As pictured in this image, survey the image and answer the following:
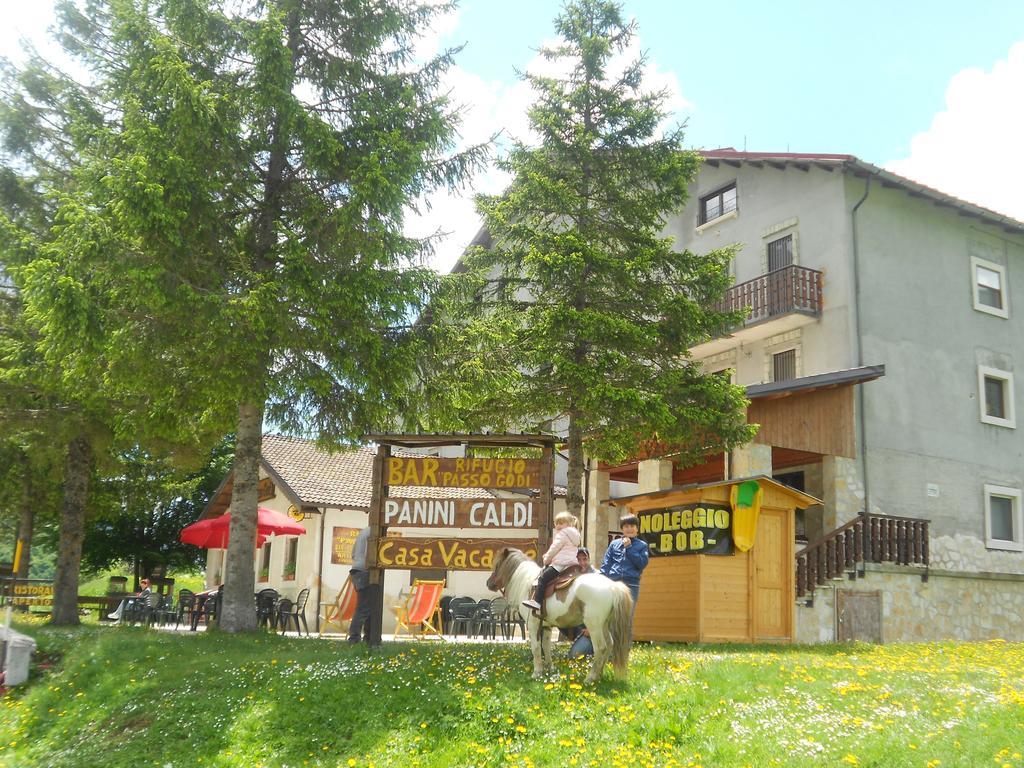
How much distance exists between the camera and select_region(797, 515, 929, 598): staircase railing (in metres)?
17.2

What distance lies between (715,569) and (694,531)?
2.20 feet

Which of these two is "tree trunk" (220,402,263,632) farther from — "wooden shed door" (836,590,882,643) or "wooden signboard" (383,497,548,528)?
"wooden shed door" (836,590,882,643)

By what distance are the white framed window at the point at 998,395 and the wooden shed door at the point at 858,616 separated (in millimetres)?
8036

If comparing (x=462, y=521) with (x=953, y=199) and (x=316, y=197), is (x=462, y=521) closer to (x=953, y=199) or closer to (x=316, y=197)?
(x=316, y=197)

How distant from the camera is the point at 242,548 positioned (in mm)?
14312

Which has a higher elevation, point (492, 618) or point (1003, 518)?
point (1003, 518)

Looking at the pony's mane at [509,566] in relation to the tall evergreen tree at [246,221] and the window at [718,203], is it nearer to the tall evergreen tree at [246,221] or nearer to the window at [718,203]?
the tall evergreen tree at [246,221]

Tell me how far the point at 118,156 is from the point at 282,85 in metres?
2.53

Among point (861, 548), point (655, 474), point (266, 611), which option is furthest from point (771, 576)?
point (266, 611)

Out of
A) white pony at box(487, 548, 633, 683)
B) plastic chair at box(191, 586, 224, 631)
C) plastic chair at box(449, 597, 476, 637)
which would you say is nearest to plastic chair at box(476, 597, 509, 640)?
plastic chair at box(449, 597, 476, 637)

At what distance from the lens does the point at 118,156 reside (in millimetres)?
13180

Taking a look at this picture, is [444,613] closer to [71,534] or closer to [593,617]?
[71,534]

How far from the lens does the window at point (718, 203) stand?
26266 mm

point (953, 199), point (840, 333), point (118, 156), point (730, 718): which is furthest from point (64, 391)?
point (953, 199)
